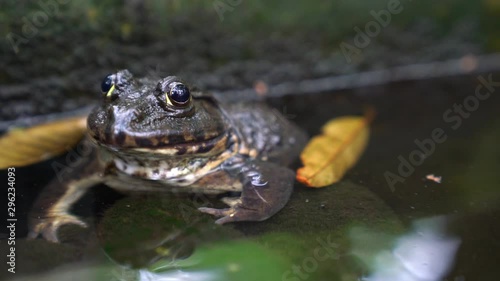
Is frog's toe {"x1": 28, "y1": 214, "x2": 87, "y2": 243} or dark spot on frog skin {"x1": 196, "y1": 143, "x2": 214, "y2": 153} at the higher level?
dark spot on frog skin {"x1": 196, "y1": 143, "x2": 214, "y2": 153}

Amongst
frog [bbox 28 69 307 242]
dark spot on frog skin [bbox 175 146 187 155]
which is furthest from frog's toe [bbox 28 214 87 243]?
dark spot on frog skin [bbox 175 146 187 155]

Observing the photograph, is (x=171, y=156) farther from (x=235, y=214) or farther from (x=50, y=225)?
(x=50, y=225)

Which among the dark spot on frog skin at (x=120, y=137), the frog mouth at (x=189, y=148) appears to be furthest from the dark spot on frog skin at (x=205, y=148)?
the dark spot on frog skin at (x=120, y=137)

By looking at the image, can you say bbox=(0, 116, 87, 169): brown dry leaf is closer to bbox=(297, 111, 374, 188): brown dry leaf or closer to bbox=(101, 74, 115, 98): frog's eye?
bbox=(101, 74, 115, 98): frog's eye

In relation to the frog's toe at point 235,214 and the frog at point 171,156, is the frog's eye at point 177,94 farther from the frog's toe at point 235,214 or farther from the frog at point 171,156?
the frog's toe at point 235,214

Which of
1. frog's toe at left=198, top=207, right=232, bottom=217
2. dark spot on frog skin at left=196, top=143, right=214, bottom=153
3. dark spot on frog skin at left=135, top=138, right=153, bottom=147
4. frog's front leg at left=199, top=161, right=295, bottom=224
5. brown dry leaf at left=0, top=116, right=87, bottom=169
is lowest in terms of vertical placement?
frog's toe at left=198, top=207, right=232, bottom=217

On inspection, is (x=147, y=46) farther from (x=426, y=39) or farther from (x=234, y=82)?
(x=426, y=39)
